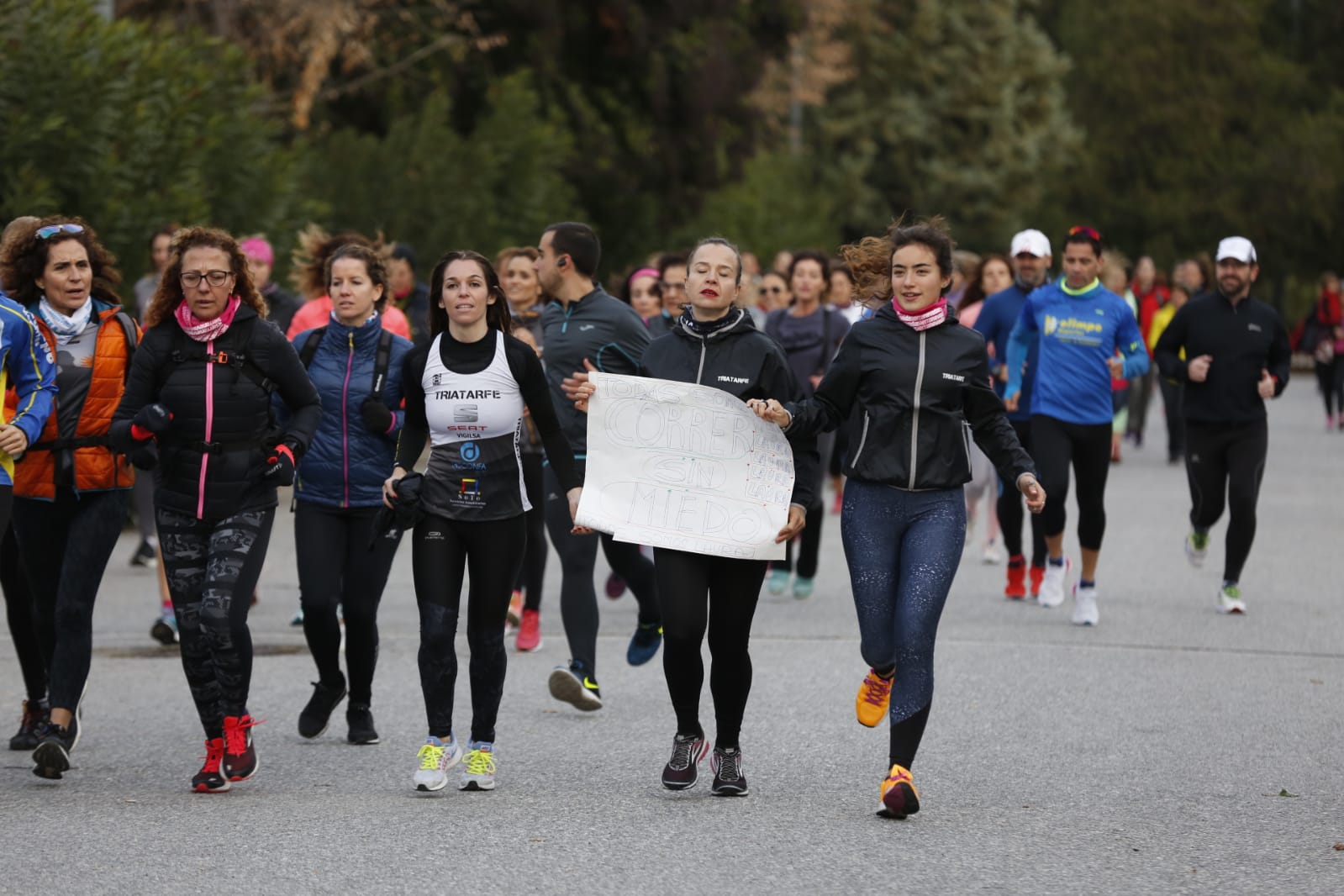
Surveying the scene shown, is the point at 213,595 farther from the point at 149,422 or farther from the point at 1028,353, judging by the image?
the point at 1028,353

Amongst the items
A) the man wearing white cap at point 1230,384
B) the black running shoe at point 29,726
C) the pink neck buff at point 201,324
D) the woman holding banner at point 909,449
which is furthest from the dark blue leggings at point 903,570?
the man wearing white cap at point 1230,384

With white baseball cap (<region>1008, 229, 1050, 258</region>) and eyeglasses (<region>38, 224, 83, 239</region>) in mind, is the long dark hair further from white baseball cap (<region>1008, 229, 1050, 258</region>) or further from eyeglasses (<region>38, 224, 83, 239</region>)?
white baseball cap (<region>1008, 229, 1050, 258</region>)

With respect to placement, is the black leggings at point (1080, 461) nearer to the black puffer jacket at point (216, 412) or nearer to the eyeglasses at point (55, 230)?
the black puffer jacket at point (216, 412)

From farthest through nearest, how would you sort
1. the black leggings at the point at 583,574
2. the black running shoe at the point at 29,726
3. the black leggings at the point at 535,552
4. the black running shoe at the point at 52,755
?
the black leggings at the point at 535,552 → the black leggings at the point at 583,574 → the black running shoe at the point at 29,726 → the black running shoe at the point at 52,755

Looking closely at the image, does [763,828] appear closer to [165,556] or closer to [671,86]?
[165,556]

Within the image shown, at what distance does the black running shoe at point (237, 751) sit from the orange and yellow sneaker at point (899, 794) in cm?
222

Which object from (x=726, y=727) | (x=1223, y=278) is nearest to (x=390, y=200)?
(x=1223, y=278)

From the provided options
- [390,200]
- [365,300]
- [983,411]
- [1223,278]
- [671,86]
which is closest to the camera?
[983,411]

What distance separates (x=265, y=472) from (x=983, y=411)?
8.22ft

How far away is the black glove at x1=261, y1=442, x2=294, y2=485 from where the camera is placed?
7.10m

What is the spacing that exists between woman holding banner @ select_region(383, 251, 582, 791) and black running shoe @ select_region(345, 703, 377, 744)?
36.2 inches

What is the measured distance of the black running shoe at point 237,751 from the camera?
7.10 m

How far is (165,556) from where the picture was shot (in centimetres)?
715

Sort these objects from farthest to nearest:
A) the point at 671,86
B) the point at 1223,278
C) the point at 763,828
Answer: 1. the point at 671,86
2. the point at 1223,278
3. the point at 763,828
